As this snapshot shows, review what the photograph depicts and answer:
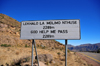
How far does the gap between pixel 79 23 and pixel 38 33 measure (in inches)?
113

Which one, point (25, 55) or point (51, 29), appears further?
point (25, 55)

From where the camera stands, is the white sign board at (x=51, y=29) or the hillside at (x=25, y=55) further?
the hillside at (x=25, y=55)

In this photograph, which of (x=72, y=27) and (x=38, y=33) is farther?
(x=38, y=33)

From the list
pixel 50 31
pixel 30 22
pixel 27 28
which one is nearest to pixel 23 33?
pixel 27 28

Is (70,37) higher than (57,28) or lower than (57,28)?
lower

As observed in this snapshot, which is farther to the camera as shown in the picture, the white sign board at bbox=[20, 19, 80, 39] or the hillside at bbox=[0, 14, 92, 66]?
the hillside at bbox=[0, 14, 92, 66]

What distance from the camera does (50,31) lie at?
4941 mm

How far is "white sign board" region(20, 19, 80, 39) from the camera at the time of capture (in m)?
4.71

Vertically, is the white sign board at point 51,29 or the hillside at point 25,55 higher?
the white sign board at point 51,29

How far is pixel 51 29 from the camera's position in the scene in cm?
495

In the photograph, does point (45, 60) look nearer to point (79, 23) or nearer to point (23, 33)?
point (23, 33)

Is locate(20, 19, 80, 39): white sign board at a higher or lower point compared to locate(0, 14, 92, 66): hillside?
higher

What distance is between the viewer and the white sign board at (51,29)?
4.71 metres

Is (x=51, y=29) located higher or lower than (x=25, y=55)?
higher
